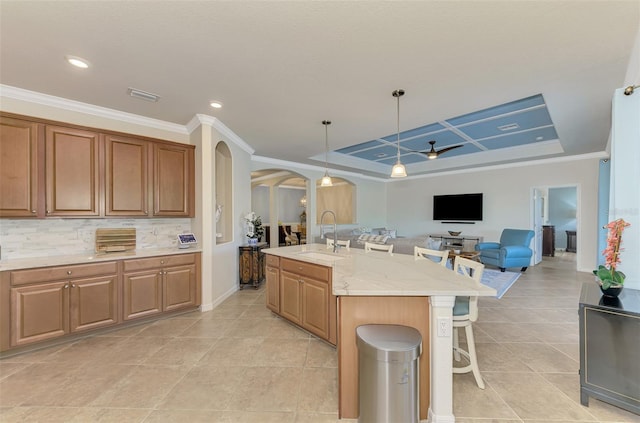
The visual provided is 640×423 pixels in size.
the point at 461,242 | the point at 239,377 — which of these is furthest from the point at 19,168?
the point at 461,242

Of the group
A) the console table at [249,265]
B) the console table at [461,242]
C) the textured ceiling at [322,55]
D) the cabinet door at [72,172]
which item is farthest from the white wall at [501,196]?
the cabinet door at [72,172]

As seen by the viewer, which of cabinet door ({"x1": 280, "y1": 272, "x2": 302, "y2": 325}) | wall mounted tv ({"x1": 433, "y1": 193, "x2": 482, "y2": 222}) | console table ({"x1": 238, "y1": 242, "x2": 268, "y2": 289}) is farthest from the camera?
wall mounted tv ({"x1": 433, "y1": 193, "x2": 482, "y2": 222})

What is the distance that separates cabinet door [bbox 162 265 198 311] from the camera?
3361 millimetres

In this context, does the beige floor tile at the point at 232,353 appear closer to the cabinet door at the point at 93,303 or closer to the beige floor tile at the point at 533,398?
the cabinet door at the point at 93,303

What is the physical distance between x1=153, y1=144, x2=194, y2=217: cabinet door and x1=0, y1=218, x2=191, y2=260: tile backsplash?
0.36m

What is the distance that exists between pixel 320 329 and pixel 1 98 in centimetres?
423

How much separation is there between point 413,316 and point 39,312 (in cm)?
356

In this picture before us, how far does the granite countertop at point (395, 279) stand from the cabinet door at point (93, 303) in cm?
225

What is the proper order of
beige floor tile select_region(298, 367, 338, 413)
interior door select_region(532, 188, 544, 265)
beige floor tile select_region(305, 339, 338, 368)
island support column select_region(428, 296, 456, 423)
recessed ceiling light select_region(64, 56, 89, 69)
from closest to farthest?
island support column select_region(428, 296, 456, 423) < beige floor tile select_region(298, 367, 338, 413) < recessed ceiling light select_region(64, 56, 89, 69) < beige floor tile select_region(305, 339, 338, 368) < interior door select_region(532, 188, 544, 265)

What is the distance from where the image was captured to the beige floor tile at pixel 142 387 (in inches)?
75.4

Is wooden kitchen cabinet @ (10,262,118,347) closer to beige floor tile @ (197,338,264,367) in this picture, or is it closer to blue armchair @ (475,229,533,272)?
beige floor tile @ (197,338,264,367)

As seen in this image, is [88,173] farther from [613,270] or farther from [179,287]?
[613,270]

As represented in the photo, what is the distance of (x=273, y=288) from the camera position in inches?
133

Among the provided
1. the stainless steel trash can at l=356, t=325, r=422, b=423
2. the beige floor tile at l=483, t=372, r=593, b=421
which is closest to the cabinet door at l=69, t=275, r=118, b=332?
the stainless steel trash can at l=356, t=325, r=422, b=423
